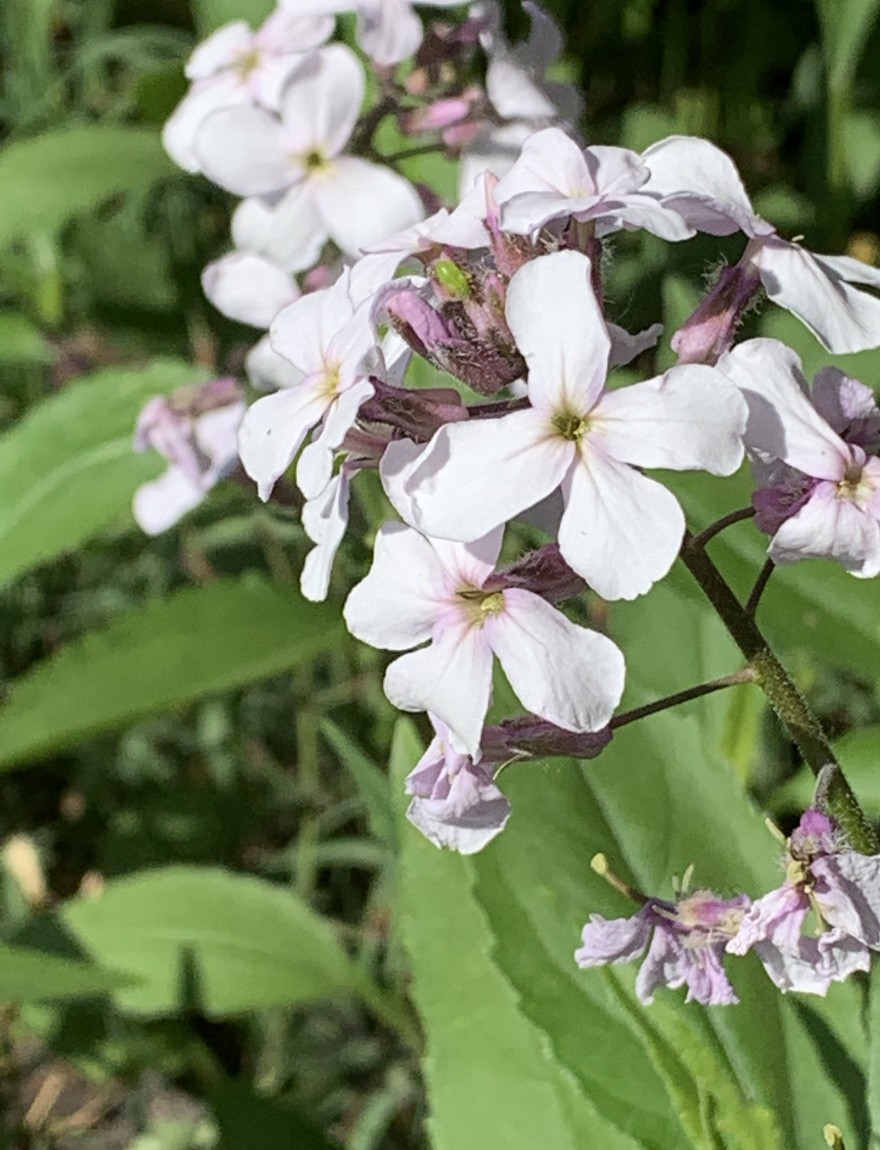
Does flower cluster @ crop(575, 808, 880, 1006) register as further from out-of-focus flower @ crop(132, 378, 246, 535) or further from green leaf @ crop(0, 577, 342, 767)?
green leaf @ crop(0, 577, 342, 767)

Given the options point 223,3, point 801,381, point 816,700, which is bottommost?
point 816,700

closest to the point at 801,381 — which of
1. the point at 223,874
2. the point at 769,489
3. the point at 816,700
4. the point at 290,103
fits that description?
the point at 769,489

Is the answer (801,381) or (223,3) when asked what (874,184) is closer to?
(223,3)

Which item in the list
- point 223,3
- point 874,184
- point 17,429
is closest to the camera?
point 17,429

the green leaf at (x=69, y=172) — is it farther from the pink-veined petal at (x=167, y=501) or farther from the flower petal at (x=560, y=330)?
the flower petal at (x=560, y=330)

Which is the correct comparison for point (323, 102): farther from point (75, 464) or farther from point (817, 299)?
point (817, 299)

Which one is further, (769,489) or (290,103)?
(290,103)

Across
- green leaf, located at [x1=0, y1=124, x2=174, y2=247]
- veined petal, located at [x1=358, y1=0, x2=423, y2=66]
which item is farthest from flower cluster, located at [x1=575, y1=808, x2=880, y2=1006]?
green leaf, located at [x1=0, y1=124, x2=174, y2=247]
